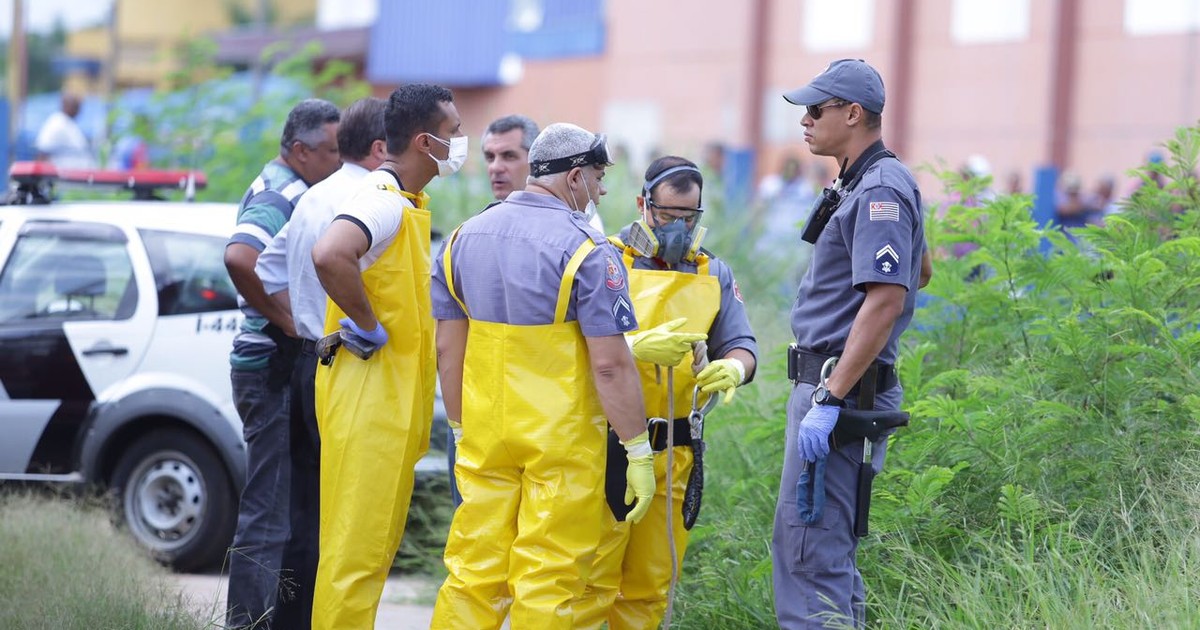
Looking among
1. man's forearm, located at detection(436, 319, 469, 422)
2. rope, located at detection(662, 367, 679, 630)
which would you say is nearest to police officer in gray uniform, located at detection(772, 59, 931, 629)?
rope, located at detection(662, 367, 679, 630)

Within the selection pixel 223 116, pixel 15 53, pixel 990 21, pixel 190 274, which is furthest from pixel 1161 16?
pixel 190 274

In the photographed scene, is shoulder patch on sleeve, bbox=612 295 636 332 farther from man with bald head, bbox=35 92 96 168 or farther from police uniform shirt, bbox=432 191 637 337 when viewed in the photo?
man with bald head, bbox=35 92 96 168

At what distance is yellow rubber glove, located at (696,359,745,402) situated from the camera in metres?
4.63

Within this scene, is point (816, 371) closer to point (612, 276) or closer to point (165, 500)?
point (612, 276)

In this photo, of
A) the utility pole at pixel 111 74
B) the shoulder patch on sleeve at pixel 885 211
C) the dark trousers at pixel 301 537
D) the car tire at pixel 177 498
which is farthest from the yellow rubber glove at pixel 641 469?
the utility pole at pixel 111 74

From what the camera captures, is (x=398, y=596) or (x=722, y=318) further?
(x=398, y=596)

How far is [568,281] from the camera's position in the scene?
170 inches

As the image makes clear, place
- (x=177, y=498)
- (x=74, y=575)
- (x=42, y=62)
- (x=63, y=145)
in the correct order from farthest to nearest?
1. (x=42, y=62)
2. (x=63, y=145)
3. (x=177, y=498)
4. (x=74, y=575)

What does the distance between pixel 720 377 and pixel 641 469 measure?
17.3 inches

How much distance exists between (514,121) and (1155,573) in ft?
9.88

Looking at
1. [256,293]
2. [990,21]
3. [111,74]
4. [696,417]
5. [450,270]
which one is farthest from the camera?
[111,74]

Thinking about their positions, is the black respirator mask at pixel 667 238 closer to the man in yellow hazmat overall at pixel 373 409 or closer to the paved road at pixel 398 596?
the man in yellow hazmat overall at pixel 373 409

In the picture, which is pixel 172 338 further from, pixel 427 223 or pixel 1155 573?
pixel 1155 573

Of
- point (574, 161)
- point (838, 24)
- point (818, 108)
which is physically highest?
point (838, 24)
